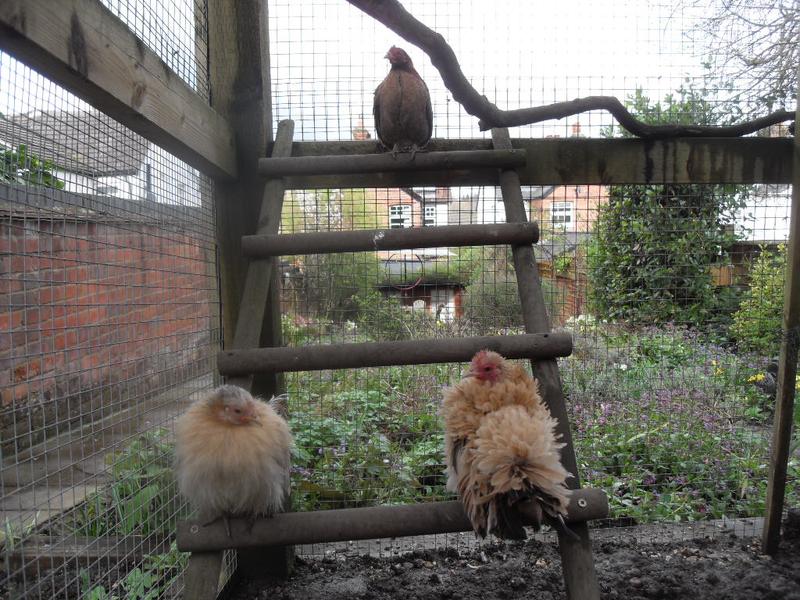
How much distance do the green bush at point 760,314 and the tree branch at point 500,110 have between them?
3.87 ft

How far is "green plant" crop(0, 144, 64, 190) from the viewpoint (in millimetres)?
1793

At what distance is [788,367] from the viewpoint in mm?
2869

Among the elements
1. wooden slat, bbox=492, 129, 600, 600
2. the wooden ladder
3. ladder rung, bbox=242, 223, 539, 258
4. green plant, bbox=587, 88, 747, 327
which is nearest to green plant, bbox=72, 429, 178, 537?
the wooden ladder

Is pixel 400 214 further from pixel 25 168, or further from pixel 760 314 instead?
pixel 760 314

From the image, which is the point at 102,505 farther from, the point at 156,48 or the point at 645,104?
the point at 645,104

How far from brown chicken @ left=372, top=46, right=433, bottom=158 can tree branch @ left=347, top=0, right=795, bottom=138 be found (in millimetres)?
472

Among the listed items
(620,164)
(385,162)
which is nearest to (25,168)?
(385,162)

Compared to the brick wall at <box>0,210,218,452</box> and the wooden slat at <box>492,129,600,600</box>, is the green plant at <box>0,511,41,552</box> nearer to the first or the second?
the brick wall at <box>0,210,218,452</box>

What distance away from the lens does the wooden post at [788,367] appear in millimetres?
2850

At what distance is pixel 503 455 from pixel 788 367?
6.99ft

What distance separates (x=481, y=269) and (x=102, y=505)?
2658 mm

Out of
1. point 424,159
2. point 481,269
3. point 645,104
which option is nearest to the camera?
point 424,159

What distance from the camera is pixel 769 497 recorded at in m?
2.91

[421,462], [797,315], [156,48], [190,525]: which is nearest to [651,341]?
[797,315]
